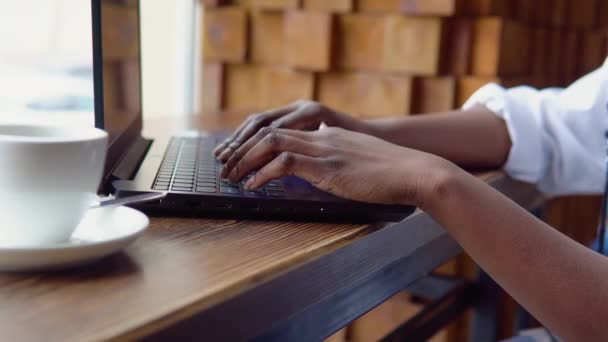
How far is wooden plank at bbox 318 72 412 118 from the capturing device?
153 cm

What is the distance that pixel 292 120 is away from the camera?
0.87 metres

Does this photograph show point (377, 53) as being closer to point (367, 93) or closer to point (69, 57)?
point (367, 93)

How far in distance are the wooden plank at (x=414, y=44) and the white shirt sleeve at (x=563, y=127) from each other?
0.42 m

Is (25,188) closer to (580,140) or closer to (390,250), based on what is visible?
(390,250)

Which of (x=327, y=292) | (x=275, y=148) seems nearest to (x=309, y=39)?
(x=275, y=148)

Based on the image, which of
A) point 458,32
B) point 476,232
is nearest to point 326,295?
point 476,232

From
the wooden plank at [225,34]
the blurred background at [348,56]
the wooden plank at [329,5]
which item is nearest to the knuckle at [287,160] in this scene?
the blurred background at [348,56]

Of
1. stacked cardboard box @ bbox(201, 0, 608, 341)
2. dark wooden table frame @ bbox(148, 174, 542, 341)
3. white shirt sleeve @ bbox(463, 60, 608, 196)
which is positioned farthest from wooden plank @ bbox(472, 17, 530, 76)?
dark wooden table frame @ bbox(148, 174, 542, 341)

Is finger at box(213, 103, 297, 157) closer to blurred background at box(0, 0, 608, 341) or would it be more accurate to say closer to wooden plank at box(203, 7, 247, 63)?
blurred background at box(0, 0, 608, 341)

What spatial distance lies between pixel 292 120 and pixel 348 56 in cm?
75

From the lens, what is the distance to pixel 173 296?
16.0 inches

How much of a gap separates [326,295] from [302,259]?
0.04 metres

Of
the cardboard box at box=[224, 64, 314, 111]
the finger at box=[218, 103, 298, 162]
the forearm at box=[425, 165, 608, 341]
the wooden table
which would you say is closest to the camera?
the wooden table

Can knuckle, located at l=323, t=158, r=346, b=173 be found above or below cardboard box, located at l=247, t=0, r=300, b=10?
below
